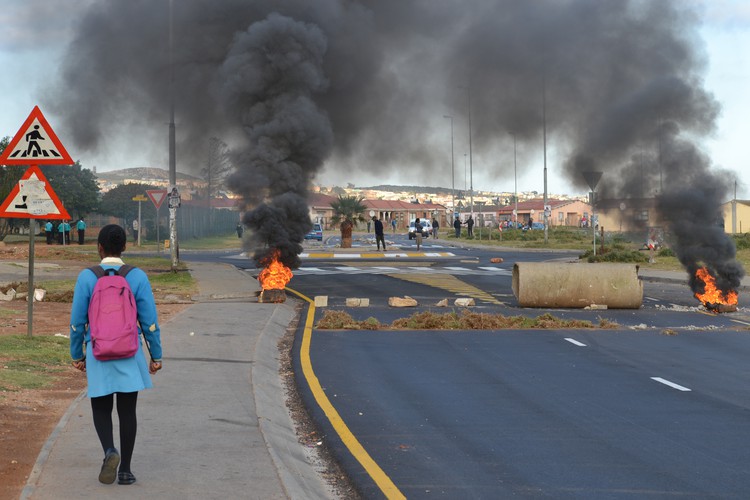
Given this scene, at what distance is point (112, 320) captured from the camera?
19.7 ft

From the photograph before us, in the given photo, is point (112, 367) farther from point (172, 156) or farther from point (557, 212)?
point (557, 212)

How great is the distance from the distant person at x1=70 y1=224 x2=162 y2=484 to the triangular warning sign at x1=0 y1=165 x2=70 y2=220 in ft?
20.8

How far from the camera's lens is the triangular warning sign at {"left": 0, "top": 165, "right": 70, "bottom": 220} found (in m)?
12.2

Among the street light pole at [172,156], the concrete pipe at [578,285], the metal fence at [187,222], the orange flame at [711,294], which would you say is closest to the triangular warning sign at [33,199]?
the concrete pipe at [578,285]

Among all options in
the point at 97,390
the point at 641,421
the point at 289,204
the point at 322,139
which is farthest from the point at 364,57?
the point at 97,390

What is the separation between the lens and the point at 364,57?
1089 inches

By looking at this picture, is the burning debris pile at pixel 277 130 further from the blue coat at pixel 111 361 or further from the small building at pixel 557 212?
the small building at pixel 557 212

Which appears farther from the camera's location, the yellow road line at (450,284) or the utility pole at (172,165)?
the utility pole at (172,165)

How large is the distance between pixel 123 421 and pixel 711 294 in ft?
56.0

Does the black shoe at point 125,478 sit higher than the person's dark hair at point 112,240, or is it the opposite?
the person's dark hair at point 112,240

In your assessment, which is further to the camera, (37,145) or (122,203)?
(122,203)

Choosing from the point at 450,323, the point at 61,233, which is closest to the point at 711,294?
the point at 450,323

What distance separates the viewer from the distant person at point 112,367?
609 cm

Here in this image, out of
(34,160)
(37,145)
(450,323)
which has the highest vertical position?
(37,145)
